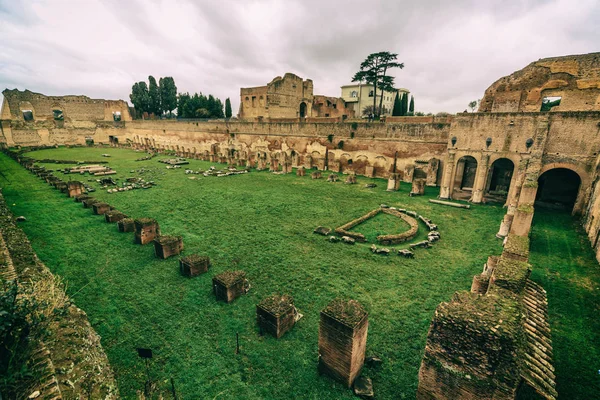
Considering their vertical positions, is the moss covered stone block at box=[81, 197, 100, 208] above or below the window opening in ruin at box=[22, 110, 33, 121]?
below

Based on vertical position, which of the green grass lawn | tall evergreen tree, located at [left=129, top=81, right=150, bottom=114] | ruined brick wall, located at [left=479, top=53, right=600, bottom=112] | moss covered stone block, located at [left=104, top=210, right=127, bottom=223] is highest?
tall evergreen tree, located at [left=129, top=81, right=150, bottom=114]

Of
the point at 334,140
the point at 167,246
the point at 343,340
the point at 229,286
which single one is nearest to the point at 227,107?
the point at 334,140

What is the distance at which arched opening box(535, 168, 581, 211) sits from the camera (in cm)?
1349

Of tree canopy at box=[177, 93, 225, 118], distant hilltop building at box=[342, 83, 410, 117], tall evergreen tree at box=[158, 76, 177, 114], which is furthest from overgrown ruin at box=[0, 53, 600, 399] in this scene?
distant hilltop building at box=[342, 83, 410, 117]

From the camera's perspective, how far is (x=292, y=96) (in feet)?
123

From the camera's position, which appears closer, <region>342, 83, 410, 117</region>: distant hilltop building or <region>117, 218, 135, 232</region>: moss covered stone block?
<region>117, 218, 135, 232</region>: moss covered stone block

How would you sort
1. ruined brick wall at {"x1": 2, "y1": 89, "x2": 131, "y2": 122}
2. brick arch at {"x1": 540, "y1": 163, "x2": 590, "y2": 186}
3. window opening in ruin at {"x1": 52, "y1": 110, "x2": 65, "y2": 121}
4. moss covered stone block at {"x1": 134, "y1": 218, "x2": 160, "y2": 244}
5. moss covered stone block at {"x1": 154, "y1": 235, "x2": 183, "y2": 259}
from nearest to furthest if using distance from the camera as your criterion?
1. moss covered stone block at {"x1": 154, "y1": 235, "x2": 183, "y2": 259}
2. moss covered stone block at {"x1": 134, "y1": 218, "x2": 160, "y2": 244}
3. brick arch at {"x1": 540, "y1": 163, "x2": 590, "y2": 186}
4. ruined brick wall at {"x1": 2, "y1": 89, "x2": 131, "y2": 122}
5. window opening in ruin at {"x1": 52, "y1": 110, "x2": 65, "y2": 121}

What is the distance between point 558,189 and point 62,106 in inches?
2213

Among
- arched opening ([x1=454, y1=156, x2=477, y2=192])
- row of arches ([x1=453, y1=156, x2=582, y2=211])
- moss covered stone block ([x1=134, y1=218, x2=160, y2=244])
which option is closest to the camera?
moss covered stone block ([x1=134, y1=218, x2=160, y2=244])

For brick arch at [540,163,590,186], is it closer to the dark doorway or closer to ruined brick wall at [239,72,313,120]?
the dark doorway

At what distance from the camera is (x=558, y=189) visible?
13961 mm

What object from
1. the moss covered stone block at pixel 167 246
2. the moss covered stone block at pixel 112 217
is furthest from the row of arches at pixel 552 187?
the moss covered stone block at pixel 112 217

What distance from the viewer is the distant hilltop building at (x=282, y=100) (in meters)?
35.8

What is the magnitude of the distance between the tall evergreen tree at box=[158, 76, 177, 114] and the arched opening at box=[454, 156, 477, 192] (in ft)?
171
